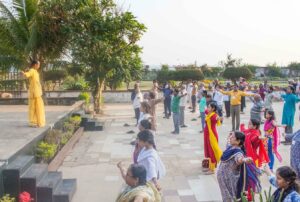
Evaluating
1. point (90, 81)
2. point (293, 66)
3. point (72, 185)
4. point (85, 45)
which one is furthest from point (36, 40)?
point (293, 66)

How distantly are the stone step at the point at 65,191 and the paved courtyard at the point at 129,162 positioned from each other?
0.57ft

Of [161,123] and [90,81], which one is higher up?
[90,81]

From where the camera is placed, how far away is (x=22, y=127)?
29.1 ft

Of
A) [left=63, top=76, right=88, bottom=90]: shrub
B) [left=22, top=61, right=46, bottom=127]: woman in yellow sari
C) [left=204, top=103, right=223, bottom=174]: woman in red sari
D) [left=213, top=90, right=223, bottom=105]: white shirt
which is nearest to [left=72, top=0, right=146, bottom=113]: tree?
[left=213, top=90, right=223, bottom=105]: white shirt

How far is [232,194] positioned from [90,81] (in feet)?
42.0

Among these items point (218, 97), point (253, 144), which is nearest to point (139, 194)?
point (253, 144)

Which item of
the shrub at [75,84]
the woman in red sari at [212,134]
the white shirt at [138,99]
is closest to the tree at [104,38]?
the white shirt at [138,99]

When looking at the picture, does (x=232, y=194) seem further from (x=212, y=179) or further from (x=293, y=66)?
(x=293, y=66)

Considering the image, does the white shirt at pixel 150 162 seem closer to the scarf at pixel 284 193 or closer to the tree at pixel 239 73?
the scarf at pixel 284 193

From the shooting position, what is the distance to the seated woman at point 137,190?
3.15 meters

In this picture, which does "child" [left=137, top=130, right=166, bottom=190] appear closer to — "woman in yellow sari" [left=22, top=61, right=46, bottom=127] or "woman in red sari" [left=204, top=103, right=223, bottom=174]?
"woman in red sari" [left=204, top=103, right=223, bottom=174]

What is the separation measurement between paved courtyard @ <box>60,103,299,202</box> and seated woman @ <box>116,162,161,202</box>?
297cm

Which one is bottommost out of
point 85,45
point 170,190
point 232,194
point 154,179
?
point 170,190

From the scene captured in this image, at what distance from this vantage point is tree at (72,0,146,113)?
14.2m
